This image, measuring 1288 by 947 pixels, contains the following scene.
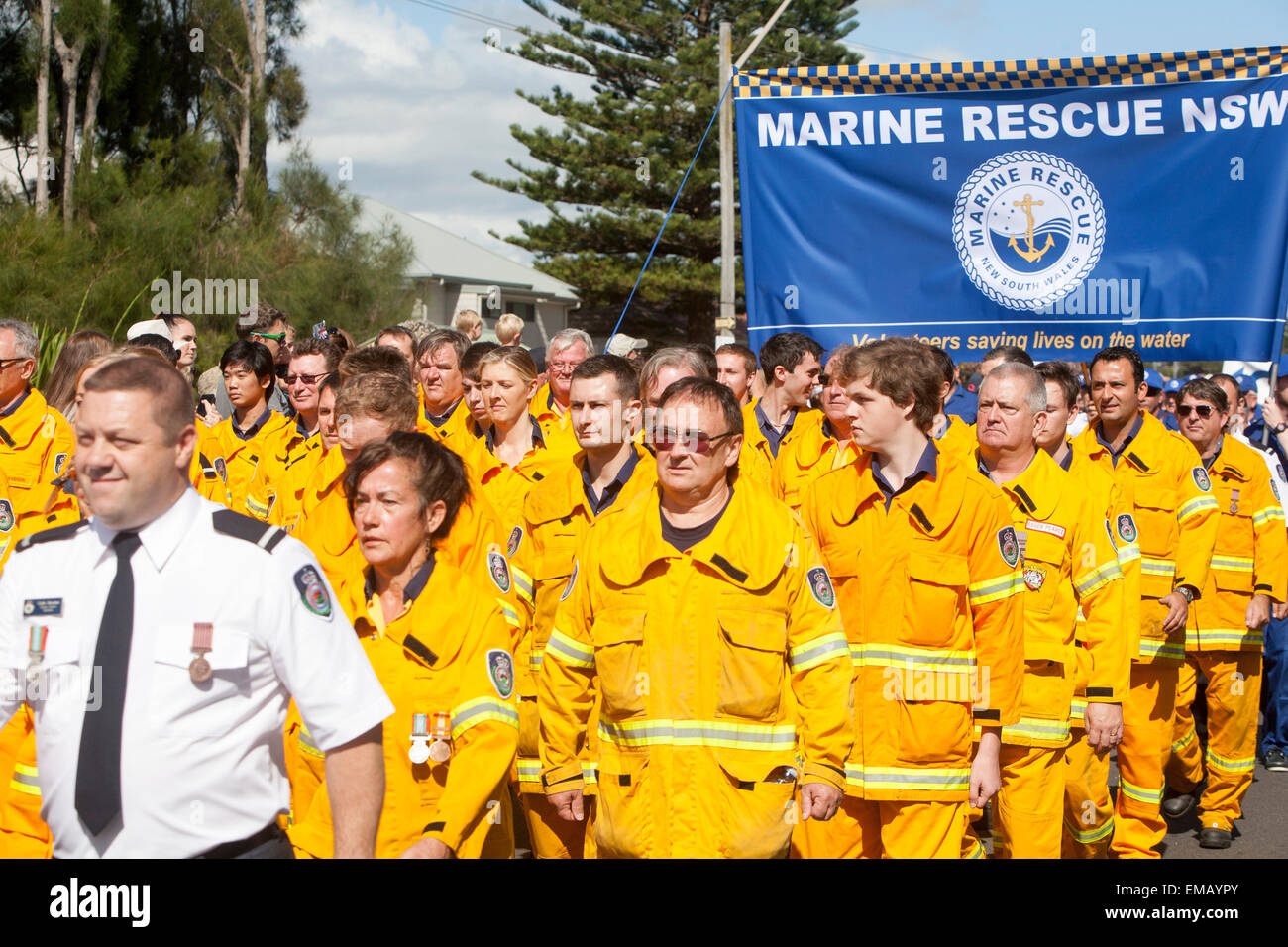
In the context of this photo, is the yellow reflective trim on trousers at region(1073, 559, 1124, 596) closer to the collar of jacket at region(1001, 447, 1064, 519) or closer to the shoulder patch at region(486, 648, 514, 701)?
the collar of jacket at region(1001, 447, 1064, 519)

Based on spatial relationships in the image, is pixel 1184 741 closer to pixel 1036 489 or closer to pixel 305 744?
pixel 1036 489

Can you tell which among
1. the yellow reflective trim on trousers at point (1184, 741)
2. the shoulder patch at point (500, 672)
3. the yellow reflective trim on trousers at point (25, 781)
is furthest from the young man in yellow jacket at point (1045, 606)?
the yellow reflective trim on trousers at point (25, 781)

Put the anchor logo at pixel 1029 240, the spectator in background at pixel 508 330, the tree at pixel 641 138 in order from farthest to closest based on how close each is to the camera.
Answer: the tree at pixel 641 138
the spectator in background at pixel 508 330
the anchor logo at pixel 1029 240

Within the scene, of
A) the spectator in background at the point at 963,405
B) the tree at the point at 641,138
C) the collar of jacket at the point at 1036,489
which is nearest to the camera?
the collar of jacket at the point at 1036,489

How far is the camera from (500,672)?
374cm

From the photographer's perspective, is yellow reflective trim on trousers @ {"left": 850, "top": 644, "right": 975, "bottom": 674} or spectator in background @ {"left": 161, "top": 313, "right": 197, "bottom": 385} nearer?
yellow reflective trim on trousers @ {"left": 850, "top": 644, "right": 975, "bottom": 674}

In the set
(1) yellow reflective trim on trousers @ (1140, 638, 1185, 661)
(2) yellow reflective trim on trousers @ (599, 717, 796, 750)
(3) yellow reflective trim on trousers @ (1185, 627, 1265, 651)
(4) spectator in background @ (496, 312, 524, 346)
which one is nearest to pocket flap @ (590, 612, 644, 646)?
(2) yellow reflective trim on trousers @ (599, 717, 796, 750)

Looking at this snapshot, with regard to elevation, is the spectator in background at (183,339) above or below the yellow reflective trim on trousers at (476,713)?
above

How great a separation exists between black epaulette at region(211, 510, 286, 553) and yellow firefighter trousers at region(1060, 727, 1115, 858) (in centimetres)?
394

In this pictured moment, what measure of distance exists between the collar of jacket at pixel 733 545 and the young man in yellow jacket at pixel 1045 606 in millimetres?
1815

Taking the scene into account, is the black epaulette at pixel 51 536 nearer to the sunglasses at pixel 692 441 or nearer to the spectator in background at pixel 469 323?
the sunglasses at pixel 692 441

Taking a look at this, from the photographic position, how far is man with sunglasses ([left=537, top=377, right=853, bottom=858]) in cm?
381

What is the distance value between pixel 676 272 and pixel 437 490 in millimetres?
29072

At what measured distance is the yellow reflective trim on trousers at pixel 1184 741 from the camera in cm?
772
